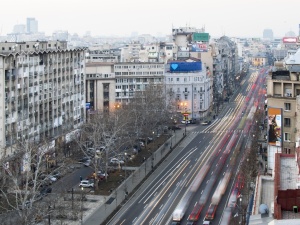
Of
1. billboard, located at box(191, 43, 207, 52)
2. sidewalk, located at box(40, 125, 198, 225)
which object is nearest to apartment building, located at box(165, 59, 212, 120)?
billboard, located at box(191, 43, 207, 52)

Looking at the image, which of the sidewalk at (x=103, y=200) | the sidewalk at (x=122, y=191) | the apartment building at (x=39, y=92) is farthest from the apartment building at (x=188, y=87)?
the sidewalk at (x=103, y=200)

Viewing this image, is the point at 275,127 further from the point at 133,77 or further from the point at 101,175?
the point at 133,77

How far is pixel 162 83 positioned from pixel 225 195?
4880 centimetres

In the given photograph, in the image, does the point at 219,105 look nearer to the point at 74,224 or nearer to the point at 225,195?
the point at 225,195

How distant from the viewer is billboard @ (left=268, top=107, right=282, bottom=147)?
52.8 meters

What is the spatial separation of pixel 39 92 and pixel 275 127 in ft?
88.8

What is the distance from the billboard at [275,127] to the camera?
52812 millimetres

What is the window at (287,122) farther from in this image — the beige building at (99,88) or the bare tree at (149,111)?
the beige building at (99,88)

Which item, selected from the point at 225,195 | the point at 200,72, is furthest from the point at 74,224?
the point at 200,72

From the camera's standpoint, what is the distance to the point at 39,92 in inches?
2542

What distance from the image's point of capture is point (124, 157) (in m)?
65.5

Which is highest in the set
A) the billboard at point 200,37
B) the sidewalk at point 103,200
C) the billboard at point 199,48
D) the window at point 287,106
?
the billboard at point 200,37

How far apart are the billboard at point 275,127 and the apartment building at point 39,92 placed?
24809 millimetres

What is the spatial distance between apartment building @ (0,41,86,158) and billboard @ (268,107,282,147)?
977 inches
